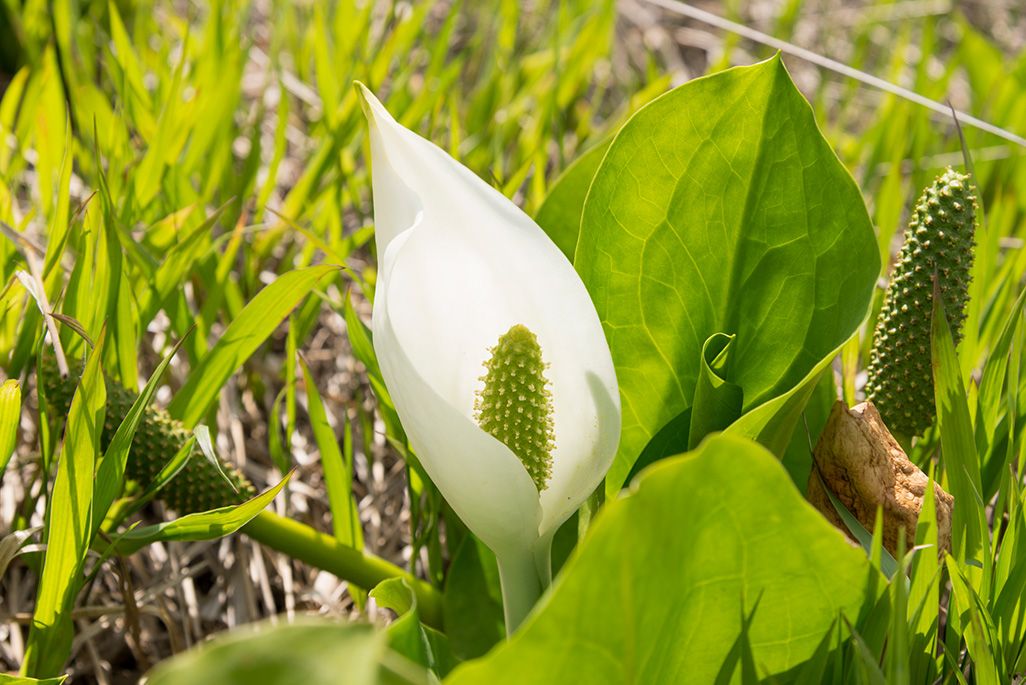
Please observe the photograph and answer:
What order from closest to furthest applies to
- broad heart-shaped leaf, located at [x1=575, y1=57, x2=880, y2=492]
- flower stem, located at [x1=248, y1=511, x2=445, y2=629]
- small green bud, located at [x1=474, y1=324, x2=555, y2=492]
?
small green bud, located at [x1=474, y1=324, x2=555, y2=492], broad heart-shaped leaf, located at [x1=575, y1=57, x2=880, y2=492], flower stem, located at [x1=248, y1=511, x2=445, y2=629]

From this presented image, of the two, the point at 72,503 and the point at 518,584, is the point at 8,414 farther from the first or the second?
the point at 518,584

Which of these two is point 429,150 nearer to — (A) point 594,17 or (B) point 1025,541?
(B) point 1025,541

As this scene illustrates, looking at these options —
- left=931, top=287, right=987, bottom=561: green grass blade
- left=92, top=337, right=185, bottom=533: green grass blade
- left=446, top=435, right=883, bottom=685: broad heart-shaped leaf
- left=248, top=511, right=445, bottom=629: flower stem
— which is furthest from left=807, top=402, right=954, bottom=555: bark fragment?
left=92, top=337, right=185, bottom=533: green grass blade

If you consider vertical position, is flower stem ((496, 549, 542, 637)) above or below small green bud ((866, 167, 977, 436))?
below

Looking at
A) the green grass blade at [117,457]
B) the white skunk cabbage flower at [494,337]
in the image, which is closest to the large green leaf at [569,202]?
the white skunk cabbage flower at [494,337]

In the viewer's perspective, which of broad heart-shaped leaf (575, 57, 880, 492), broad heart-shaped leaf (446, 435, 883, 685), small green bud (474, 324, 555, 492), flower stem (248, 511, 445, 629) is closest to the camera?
broad heart-shaped leaf (446, 435, 883, 685)

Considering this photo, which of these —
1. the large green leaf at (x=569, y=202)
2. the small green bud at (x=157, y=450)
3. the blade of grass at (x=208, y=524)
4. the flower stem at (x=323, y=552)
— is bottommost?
the flower stem at (x=323, y=552)

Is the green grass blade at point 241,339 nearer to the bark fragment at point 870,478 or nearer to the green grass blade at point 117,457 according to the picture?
the green grass blade at point 117,457

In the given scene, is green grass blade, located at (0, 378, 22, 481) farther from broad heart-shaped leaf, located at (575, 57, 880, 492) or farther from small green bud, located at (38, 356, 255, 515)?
broad heart-shaped leaf, located at (575, 57, 880, 492)
